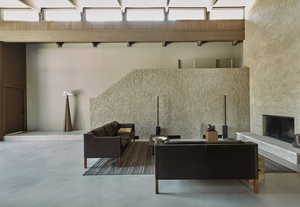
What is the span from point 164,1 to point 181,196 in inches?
261

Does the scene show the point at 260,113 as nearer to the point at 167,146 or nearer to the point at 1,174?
the point at 167,146

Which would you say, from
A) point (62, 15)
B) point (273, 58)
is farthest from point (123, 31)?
point (273, 58)

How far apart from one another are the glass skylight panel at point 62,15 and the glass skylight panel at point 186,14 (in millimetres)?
3573

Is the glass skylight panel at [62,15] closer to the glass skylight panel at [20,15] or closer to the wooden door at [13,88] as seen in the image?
the glass skylight panel at [20,15]

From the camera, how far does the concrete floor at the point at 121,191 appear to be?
272cm

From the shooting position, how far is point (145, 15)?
7.85 m

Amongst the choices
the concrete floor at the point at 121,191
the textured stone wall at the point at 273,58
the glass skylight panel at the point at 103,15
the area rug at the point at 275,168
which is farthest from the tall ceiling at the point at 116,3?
the concrete floor at the point at 121,191

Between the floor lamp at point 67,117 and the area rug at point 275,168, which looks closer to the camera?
the area rug at point 275,168

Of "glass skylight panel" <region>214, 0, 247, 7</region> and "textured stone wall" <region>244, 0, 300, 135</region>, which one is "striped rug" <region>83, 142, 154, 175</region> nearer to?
"textured stone wall" <region>244, 0, 300, 135</region>

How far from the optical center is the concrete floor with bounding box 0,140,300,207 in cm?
272

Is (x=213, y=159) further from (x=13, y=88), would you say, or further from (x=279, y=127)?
(x=13, y=88)

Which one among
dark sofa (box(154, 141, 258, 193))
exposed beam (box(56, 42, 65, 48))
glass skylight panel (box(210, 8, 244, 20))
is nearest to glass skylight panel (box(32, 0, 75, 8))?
exposed beam (box(56, 42, 65, 48))

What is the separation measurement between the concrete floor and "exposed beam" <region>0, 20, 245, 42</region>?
4.97 metres

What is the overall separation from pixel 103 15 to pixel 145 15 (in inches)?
63.2
